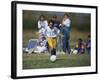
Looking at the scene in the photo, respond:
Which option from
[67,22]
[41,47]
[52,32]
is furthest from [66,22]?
[41,47]

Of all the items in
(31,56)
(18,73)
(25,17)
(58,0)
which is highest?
(58,0)

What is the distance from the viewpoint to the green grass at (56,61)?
6.16 feet

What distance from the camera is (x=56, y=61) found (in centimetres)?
198

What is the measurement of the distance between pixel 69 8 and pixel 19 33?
1.63 feet

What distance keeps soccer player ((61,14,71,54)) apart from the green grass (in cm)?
7

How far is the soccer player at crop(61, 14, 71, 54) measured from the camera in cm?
201

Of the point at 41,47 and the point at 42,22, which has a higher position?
the point at 42,22

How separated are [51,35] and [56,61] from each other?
0.22m

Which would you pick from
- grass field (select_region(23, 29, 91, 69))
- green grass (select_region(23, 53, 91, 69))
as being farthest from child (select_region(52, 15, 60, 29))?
green grass (select_region(23, 53, 91, 69))

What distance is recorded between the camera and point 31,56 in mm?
1888

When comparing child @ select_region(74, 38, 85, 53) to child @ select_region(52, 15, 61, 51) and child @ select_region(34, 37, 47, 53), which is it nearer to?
child @ select_region(52, 15, 61, 51)

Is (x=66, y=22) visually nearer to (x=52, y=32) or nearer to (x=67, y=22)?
(x=67, y=22)

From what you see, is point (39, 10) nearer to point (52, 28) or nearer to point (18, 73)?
point (52, 28)
